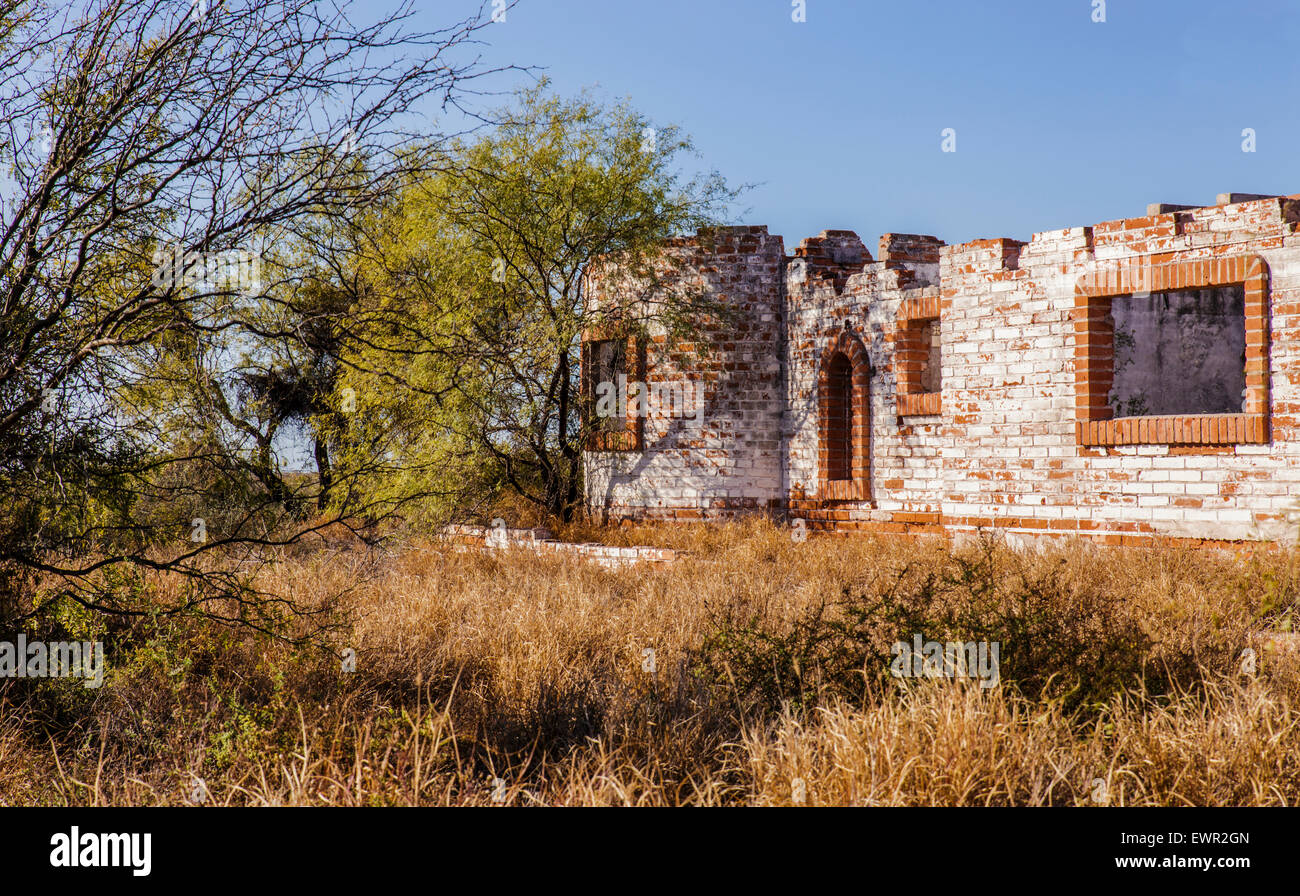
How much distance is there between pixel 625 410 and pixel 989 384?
209 inches

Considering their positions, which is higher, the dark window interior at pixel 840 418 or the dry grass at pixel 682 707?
the dark window interior at pixel 840 418

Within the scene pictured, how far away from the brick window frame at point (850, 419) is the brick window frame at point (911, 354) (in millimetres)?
529

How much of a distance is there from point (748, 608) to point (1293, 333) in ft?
20.3

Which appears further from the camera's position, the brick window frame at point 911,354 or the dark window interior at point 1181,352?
the dark window interior at point 1181,352

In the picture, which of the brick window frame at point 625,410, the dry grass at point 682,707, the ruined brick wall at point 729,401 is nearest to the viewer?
the dry grass at point 682,707

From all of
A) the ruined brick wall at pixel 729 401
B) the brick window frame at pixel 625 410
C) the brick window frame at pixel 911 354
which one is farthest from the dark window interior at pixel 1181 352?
the brick window frame at pixel 625 410

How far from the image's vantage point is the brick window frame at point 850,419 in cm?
1291

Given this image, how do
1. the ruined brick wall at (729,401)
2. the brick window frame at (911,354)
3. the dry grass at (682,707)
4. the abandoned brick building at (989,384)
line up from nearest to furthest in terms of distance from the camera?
the dry grass at (682,707) < the abandoned brick building at (989,384) < the brick window frame at (911,354) < the ruined brick wall at (729,401)

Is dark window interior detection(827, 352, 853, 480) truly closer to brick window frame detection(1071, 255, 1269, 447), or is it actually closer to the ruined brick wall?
the ruined brick wall

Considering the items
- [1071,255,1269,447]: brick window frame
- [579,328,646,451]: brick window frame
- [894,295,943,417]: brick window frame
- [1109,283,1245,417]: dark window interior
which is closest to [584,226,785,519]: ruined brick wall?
[579,328,646,451]: brick window frame

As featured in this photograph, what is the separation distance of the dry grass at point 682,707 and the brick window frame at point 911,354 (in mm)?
4904

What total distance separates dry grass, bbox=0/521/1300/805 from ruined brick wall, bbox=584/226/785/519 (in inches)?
229

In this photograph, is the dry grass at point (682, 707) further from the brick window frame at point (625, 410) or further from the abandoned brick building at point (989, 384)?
the brick window frame at point (625, 410)

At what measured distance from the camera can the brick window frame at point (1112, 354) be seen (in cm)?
924
